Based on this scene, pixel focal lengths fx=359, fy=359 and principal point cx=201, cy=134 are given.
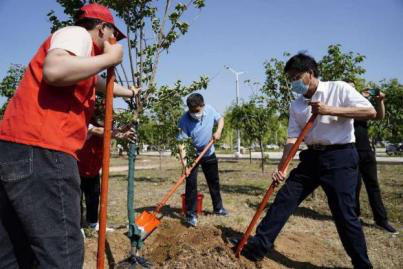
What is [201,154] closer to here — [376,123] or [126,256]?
[126,256]

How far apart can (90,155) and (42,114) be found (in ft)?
8.18

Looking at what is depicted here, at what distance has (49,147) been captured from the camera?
1821 mm

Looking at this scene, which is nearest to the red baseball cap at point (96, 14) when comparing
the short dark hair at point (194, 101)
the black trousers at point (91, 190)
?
the black trousers at point (91, 190)

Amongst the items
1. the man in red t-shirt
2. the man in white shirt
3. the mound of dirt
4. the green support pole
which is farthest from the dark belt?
the man in red t-shirt

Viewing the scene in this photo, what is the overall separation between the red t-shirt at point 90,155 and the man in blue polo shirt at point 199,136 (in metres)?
1.26

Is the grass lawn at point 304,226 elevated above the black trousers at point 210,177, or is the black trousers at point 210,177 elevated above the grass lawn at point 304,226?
the black trousers at point 210,177

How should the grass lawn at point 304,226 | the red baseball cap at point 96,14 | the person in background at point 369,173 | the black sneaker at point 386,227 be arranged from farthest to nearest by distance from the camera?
1. the person in background at point 369,173
2. the black sneaker at point 386,227
3. the grass lawn at point 304,226
4. the red baseball cap at point 96,14

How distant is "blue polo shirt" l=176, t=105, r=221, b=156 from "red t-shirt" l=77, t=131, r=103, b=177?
1506 millimetres

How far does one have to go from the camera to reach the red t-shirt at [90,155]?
4.22 metres

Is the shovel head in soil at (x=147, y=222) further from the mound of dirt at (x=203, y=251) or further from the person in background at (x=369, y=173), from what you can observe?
the person in background at (x=369, y=173)

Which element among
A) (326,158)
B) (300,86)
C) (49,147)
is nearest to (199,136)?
(300,86)

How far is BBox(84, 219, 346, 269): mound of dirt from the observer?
11.0ft

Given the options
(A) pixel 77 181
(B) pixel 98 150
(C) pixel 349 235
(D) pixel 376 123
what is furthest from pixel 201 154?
(D) pixel 376 123

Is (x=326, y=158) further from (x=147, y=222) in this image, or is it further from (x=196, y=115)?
(x=196, y=115)
